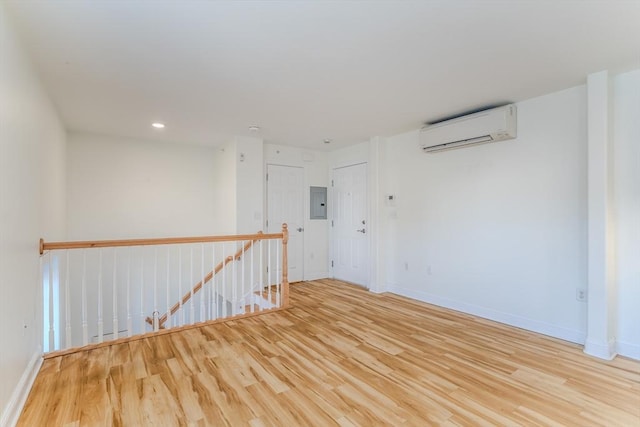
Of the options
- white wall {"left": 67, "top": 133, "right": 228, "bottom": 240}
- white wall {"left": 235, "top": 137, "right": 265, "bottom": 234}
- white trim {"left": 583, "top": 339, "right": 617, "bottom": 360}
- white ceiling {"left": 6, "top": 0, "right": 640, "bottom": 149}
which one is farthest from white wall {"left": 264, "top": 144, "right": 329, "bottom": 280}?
white trim {"left": 583, "top": 339, "right": 617, "bottom": 360}

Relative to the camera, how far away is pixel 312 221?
5637mm

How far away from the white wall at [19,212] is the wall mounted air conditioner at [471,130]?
12.6 ft

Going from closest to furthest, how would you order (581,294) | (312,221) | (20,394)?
(20,394)
(581,294)
(312,221)

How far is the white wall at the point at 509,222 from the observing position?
9.56 feet

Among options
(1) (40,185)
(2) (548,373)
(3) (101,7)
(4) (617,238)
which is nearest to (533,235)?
(4) (617,238)

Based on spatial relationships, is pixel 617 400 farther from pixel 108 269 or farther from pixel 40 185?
pixel 108 269

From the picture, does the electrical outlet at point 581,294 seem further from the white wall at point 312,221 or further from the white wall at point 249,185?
the white wall at point 249,185

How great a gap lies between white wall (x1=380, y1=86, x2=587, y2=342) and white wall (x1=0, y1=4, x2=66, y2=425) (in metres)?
4.07

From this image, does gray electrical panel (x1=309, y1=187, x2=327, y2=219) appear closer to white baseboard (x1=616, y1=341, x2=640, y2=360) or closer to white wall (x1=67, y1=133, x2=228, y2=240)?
white wall (x1=67, y1=133, x2=228, y2=240)

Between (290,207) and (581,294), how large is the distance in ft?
13.1

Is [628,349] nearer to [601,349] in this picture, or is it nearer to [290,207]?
[601,349]

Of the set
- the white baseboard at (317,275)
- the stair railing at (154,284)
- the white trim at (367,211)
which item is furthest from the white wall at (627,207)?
the white baseboard at (317,275)

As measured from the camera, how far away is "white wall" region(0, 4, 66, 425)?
1.71 metres

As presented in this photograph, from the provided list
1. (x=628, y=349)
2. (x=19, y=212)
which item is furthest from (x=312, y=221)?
(x=628, y=349)
